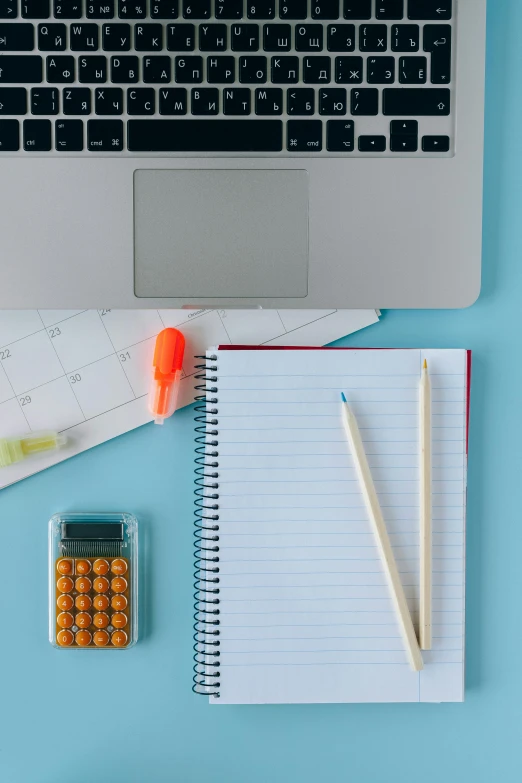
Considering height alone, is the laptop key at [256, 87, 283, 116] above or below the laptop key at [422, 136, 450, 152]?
above

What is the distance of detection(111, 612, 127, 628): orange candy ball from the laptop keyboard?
1.28 feet

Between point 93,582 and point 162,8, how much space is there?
480 mm

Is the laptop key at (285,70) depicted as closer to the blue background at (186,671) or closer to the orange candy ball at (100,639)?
the blue background at (186,671)

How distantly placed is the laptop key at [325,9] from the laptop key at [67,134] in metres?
0.21

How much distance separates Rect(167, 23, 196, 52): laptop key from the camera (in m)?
0.51

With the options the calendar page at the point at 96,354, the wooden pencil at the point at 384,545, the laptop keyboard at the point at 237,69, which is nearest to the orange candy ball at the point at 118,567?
the calendar page at the point at 96,354

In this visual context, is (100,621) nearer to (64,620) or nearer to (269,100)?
(64,620)

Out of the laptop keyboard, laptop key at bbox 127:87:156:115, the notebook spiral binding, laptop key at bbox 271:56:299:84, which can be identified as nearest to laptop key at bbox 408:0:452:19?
the laptop keyboard

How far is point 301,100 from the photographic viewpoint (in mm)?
510

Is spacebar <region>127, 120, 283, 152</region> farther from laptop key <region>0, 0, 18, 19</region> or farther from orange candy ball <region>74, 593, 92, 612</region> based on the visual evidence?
orange candy ball <region>74, 593, 92, 612</region>

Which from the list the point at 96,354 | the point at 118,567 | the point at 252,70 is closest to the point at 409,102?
the point at 252,70

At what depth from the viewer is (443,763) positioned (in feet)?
1.85

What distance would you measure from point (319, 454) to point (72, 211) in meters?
0.29

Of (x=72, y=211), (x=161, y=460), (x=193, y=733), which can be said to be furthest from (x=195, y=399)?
(x=193, y=733)
